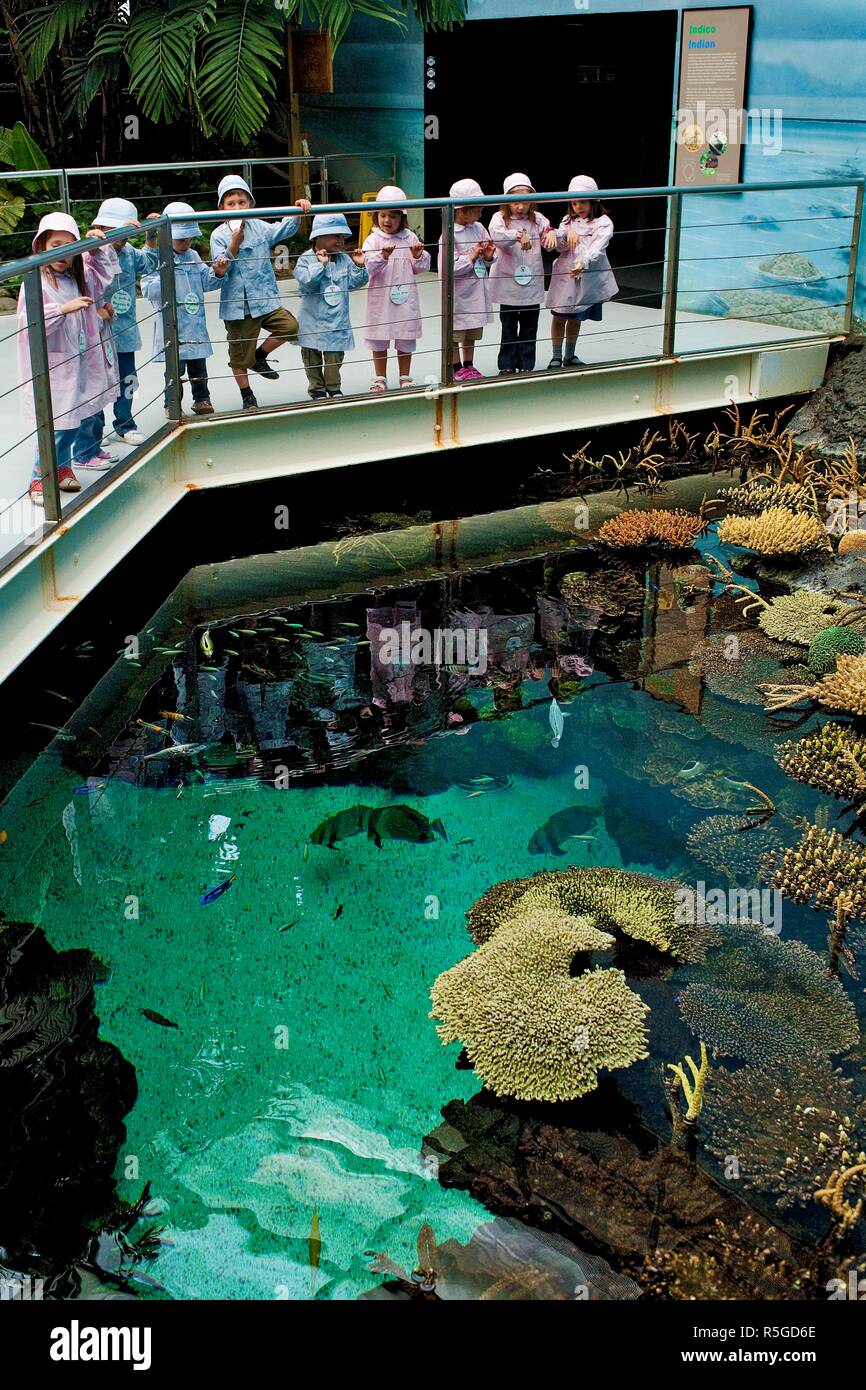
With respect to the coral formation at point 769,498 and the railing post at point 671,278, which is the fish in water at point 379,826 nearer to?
the coral formation at point 769,498

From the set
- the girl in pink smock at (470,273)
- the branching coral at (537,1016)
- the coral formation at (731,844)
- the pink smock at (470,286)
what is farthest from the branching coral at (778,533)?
the branching coral at (537,1016)

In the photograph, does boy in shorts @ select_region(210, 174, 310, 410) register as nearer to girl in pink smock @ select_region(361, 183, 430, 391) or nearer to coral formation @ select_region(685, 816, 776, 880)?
girl in pink smock @ select_region(361, 183, 430, 391)

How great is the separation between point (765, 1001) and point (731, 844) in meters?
1.10

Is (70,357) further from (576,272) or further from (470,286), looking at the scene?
(576,272)

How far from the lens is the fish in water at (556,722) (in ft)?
23.4

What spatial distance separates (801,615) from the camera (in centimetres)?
848

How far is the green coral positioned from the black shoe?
394cm

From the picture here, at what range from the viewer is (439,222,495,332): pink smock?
9.36 metres

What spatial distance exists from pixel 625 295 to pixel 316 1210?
11.5 metres

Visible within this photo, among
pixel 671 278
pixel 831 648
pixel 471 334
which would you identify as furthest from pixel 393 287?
Result: pixel 831 648

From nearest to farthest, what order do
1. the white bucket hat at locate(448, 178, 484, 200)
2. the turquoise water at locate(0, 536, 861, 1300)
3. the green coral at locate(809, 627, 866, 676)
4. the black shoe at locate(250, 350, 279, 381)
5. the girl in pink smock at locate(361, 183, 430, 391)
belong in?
the turquoise water at locate(0, 536, 861, 1300), the green coral at locate(809, 627, 866, 676), the girl in pink smock at locate(361, 183, 430, 391), the black shoe at locate(250, 350, 279, 381), the white bucket hat at locate(448, 178, 484, 200)

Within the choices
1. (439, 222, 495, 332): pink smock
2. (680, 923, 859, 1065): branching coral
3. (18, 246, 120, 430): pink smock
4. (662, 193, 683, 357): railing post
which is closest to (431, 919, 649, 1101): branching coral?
(680, 923, 859, 1065): branching coral

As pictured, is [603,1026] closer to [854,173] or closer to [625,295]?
[854,173]

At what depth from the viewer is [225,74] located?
46.2 ft
